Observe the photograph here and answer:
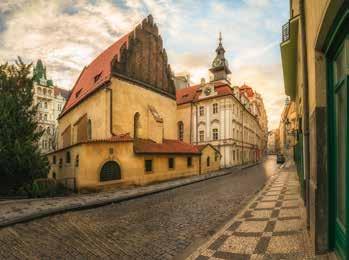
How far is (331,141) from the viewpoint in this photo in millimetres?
3797

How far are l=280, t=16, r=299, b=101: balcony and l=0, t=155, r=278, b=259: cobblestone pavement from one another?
24.2ft

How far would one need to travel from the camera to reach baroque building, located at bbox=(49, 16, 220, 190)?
1538cm

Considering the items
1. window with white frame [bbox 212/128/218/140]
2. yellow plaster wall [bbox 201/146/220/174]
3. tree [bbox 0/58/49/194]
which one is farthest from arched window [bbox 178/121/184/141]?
tree [bbox 0/58/49/194]

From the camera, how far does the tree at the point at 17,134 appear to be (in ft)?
43.5

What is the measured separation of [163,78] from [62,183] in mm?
14707

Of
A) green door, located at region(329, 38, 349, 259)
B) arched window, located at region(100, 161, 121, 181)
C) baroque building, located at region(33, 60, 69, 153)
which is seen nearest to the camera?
green door, located at region(329, 38, 349, 259)

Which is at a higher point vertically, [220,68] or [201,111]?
[220,68]

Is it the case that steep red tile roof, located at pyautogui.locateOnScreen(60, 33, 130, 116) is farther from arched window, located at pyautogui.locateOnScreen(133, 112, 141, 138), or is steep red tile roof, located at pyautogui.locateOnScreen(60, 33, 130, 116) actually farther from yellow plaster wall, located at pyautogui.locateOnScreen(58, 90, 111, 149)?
arched window, located at pyautogui.locateOnScreen(133, 112, 141, 138)

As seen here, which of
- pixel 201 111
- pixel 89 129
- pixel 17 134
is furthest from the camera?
pixel 201 111

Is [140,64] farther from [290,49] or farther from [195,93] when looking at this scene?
[195,93]

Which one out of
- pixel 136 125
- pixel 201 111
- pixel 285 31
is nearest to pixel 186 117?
pixel 201 111

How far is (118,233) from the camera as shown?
258 inches

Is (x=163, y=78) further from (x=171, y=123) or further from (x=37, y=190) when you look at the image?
(x=37, y=190)

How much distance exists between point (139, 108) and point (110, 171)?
783 centimetres
